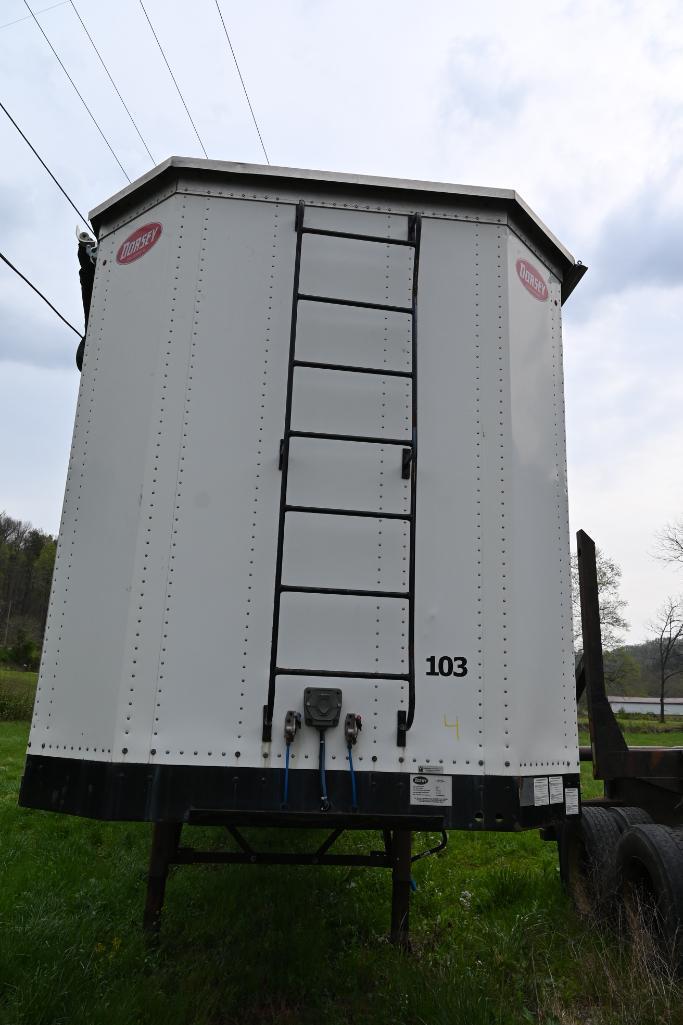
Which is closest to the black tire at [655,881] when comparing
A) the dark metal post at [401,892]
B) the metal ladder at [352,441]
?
the dark metal post at [401,892]

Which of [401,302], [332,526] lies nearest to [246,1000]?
[332,526]

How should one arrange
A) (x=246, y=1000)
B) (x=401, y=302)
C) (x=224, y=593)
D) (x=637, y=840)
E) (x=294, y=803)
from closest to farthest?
1. (x=294, y=803)
2. (x=224, y=593)
3. (x=246, y=1000)
4. (x=401, y=302)
5. (x=637, y=840)

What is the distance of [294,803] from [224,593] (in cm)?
100

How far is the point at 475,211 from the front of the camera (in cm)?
403

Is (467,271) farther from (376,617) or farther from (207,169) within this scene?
(376,617)

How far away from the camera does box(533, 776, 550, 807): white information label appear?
3.36 m

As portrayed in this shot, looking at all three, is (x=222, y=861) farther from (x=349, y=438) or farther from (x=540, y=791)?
(x=349, y=438)

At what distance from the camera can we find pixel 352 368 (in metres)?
3.63

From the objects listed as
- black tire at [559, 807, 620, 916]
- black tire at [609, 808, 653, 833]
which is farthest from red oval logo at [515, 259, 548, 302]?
black tire at [609, 808, 653, 833]

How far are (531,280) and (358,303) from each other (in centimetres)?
117

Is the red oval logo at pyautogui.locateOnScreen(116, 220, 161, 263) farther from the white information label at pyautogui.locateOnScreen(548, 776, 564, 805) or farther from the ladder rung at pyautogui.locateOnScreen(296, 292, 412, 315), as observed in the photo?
the white information label at pyautogui.locateOnScreen(548, 776, 564, 805)

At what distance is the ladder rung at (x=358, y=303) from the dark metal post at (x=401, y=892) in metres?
2.98

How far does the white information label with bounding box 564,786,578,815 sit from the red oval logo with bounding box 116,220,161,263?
3.69 m

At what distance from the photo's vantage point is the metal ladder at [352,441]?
325cm
